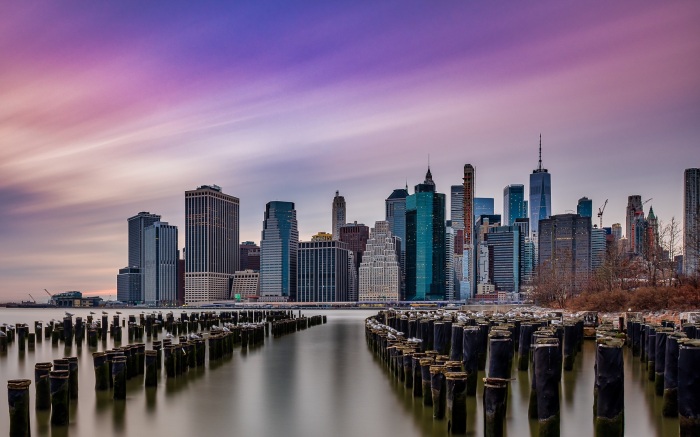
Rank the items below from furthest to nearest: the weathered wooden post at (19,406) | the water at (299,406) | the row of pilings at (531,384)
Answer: the water at (299,406) < the weathered wooden post at (19,406) < the row of pilings at (531,384)

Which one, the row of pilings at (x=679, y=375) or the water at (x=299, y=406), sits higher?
the row of pilings at (x=679, y=375)

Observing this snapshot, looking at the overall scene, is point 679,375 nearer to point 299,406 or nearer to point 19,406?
point 299,406

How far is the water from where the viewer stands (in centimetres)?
1728

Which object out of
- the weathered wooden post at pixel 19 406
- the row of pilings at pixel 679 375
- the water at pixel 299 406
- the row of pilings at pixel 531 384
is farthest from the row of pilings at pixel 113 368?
the row of pilings at pixel 679 375

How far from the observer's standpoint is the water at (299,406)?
17.3 metres

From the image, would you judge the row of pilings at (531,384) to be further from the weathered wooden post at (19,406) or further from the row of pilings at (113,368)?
the weathered wooden post at (19,406)

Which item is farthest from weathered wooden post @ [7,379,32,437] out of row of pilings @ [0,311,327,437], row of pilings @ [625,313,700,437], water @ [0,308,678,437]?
row of pilings @ [625,313,700,437]

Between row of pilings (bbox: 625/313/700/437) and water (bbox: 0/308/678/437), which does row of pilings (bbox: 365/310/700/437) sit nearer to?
row of pilings (bbox: 625/313/700/437)

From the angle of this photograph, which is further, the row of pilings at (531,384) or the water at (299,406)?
the water at (299,406)

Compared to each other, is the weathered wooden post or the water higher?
the weathered wooden post

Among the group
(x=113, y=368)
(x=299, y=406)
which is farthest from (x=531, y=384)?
(x=113, y=368)

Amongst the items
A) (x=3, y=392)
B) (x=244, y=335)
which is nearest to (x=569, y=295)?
(x=244, y=335)

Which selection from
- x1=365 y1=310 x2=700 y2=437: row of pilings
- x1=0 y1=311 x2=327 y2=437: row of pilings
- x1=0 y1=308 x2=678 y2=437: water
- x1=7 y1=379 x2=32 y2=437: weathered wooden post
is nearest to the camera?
x1=365 y1=310 x2=700 y2=437: row of pilings

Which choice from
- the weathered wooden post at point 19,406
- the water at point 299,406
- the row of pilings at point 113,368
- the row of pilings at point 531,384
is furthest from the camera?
the water at point 299,406
